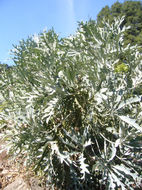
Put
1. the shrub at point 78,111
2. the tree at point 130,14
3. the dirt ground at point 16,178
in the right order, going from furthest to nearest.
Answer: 1. the tree at point 130,14
2. the dirt ground at point 16,178
3. the shrub at point 78,111

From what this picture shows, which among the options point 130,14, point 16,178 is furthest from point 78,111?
point 130,14

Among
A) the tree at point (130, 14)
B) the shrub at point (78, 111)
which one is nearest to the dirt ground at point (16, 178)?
the shrub at point (78, 111)

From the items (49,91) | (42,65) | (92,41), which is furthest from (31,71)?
(92,41)

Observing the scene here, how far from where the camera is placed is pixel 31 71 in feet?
7.81

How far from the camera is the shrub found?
187 cm

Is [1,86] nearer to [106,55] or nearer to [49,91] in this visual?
[49,91]

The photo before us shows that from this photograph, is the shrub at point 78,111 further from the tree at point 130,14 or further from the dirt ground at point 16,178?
the tree at point 130,14

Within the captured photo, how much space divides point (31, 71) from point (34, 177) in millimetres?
1708

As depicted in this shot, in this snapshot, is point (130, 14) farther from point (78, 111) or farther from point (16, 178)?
point (16, 178)

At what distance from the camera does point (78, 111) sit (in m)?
2.26

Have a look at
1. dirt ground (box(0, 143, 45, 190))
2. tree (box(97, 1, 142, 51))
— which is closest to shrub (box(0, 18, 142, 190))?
dirt ground (box(0, 143, 45, 190))

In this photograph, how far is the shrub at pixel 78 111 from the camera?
6.15ft

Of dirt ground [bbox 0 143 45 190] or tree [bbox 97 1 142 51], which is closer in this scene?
dirt ground [bbox 0 143 45 190]

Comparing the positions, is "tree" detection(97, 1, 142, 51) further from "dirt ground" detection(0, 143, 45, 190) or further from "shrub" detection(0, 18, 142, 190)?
"dirt ground" detection(0, 143, 45, 190)
